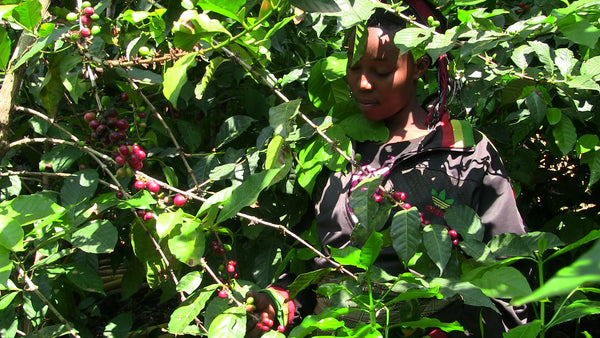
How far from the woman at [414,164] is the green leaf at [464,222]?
0.16 metres

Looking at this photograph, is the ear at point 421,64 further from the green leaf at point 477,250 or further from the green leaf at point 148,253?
the green leaf at point 148,253

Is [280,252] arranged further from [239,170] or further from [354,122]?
[354,122]

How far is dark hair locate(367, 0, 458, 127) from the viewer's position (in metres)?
1.69

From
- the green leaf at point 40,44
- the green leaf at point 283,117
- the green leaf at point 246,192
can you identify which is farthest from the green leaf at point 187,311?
the green leaf at point 40,44

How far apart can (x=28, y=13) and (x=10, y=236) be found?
56 cm

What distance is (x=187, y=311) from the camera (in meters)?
1.42

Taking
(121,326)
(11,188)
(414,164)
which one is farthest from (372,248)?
(121,326)

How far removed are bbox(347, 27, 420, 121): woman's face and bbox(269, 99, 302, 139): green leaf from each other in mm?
349

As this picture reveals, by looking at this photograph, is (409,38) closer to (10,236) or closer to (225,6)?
(225,6)

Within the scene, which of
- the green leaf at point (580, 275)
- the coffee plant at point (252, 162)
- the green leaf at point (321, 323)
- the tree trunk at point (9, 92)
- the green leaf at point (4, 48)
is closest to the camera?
the green leaf at point (580, 275)

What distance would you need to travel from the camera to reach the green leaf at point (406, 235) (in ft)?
4.27

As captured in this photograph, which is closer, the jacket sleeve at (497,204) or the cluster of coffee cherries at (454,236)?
the cluster of coffee cherries at (454,236)

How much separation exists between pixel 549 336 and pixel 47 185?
241cm

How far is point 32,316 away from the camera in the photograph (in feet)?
5.73
